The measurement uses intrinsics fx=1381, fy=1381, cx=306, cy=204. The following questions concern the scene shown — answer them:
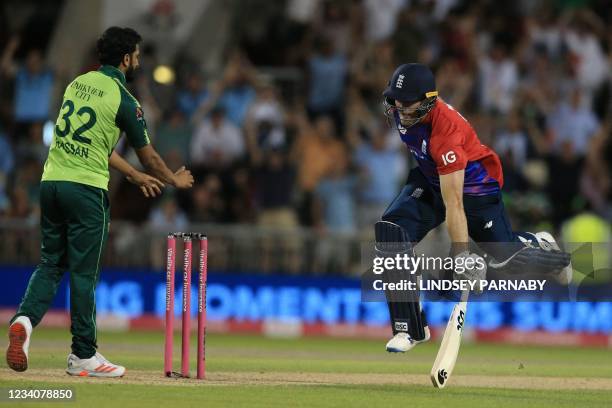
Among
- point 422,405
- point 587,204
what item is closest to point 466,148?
point 422,405

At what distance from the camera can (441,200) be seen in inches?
447

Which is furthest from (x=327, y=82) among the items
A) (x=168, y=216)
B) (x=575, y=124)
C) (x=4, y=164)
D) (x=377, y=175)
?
(x=4, y=164)

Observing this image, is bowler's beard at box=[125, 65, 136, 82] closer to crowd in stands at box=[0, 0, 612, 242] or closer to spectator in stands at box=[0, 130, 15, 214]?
crowd in stands at box=[0, 0, 612, 242]

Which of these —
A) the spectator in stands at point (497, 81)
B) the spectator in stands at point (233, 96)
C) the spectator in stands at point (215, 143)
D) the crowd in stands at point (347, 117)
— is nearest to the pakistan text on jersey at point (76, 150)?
the crowd in stands at point (347, 117)

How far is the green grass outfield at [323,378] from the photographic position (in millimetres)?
9719

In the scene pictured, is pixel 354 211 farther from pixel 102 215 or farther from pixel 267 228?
pixel 102 215

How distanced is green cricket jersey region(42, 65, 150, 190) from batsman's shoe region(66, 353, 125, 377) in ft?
4.42

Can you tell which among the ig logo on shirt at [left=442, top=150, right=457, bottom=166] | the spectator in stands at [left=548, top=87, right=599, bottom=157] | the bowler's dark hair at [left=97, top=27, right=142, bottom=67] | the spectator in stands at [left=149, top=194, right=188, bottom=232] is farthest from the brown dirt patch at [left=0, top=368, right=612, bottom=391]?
the spectator in stands at [left=548, top=87, right=599, bottom=157]

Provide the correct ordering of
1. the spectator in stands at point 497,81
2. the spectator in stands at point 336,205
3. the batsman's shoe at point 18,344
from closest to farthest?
the batsman's shoe at point 18,344, the spectator in stands at point 336,205, the spectator in stands at point 497,81

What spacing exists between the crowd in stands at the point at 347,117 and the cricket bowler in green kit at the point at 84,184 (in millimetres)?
8086

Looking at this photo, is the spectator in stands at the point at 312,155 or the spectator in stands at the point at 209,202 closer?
the spectator in stands at the point at 209,202

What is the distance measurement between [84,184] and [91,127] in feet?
1.43

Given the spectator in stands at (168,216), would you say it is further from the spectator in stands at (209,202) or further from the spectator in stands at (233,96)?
the spectator in stands at (233,96)

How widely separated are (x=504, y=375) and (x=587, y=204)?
7.63 metres
